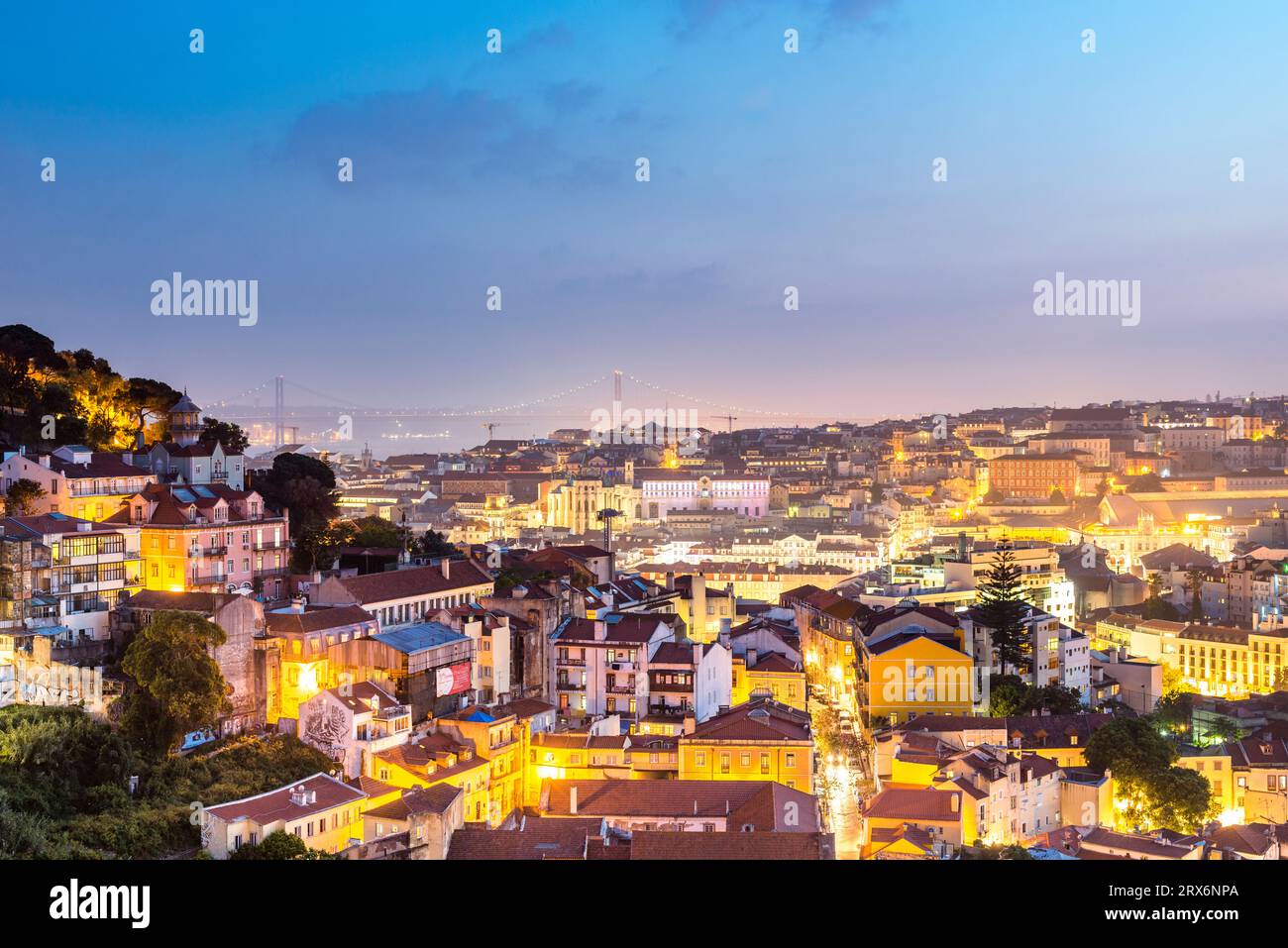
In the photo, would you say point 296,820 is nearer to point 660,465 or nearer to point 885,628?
point 885,628

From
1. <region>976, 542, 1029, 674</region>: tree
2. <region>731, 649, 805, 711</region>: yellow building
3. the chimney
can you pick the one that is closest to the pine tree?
<region>976, 542, 1029, 674</region>: tree

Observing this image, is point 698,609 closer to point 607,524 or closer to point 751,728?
point 751,728

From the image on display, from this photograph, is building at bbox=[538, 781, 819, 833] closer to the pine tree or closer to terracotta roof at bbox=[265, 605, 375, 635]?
terracotta roof at bbox=[265, 605, 375, 635]

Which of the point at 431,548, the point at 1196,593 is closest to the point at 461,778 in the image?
the point at 431,548

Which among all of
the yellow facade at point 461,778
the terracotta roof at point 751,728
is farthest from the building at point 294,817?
the terracotta roof at point 751,728

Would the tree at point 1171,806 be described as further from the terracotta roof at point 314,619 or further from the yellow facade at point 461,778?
the terracotta roof at point 314,619
